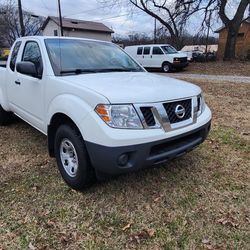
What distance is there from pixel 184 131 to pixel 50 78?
1.71m

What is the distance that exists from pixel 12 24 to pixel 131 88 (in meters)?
52.3

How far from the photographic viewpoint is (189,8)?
20969mm

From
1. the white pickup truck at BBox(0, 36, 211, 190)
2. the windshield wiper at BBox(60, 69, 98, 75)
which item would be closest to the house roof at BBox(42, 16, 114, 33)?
the white pickup truck at BBox(0, 36, 211, 190)

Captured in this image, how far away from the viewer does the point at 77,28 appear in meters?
49.0

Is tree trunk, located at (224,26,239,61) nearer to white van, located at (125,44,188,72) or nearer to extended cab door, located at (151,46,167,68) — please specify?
white van, located at (125,44,188,72)

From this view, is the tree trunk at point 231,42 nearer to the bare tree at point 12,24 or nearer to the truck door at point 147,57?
the truck door at point 147,57

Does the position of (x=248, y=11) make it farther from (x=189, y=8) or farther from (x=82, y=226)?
(x=82, y=226)

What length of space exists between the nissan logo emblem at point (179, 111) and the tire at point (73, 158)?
3.36 feet

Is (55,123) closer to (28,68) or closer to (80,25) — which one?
(28,68)

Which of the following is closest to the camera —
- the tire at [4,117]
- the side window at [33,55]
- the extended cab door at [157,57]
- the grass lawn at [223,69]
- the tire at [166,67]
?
the side window at [33,55]

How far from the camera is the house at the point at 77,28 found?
160ft

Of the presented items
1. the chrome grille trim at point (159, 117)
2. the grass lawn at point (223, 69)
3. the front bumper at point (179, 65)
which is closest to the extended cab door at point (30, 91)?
the chrome grille trim at point (159, 117)

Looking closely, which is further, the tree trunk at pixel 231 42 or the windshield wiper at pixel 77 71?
the tree trunk at pixel 231 42

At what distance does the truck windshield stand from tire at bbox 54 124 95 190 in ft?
2.67
